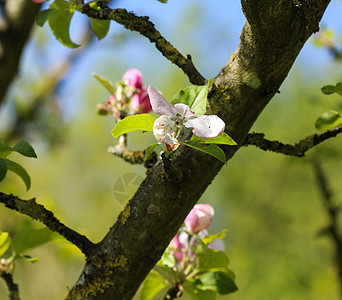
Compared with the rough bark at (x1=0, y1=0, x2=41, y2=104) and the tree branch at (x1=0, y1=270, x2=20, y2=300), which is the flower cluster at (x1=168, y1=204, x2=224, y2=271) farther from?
the rough bark at (x1=0, y1=0, x2=41, y2=104)

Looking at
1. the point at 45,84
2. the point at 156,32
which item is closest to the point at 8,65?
the point at 156,32

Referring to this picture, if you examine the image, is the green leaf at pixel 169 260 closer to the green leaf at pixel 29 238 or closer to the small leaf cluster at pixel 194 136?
the green leaf at pixel 29 238

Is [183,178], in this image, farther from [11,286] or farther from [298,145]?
[11,286]

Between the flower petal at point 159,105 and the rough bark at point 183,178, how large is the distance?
0.29 feet

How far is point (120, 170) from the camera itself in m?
8.49

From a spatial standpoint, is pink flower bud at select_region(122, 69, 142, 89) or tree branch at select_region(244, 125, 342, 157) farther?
pink flower bud at select_region(122, 69, 142, 89)

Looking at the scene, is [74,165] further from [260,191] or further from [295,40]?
[295,40]

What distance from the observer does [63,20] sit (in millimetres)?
640

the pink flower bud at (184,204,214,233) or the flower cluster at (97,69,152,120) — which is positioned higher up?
the flower cluster at (97,69,152,120)

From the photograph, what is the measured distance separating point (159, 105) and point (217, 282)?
0.40 meters

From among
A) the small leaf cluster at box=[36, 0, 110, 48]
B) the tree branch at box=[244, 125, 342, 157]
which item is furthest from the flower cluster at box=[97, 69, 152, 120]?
the tree branch at box=[244, 125, 342, 157]

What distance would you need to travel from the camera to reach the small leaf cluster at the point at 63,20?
604 millimetres

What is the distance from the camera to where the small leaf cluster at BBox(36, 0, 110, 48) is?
1.98 feet

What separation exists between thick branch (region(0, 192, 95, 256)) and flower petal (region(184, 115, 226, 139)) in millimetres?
261
